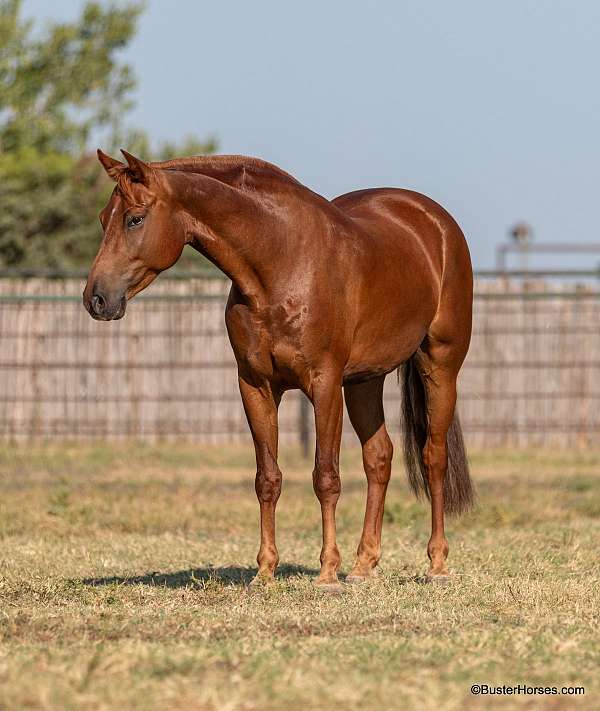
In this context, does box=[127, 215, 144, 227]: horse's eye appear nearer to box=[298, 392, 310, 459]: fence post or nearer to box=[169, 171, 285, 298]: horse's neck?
box=[169, 171, 285, 298]: horse's neck

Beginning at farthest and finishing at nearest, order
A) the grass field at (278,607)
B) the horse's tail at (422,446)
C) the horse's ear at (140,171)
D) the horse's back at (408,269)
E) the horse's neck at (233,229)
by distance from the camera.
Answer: the horse's tail at (422,446) → the horse's back at (408,269) → the horse's neck at (233,229) → the horse's ear at (140,171) → the grass field at (278,607)

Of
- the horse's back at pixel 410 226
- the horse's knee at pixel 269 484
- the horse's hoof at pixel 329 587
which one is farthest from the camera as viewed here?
the horse's back at pixel 410 226

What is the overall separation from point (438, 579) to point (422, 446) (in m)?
0.95

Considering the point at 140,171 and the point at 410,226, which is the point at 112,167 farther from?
the point at 410,226

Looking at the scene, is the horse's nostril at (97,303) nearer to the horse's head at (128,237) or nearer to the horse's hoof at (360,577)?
the horse's head at (128,237)

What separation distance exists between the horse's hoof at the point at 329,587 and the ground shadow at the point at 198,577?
0.52 m

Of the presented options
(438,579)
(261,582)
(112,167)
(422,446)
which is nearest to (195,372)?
(422,446)

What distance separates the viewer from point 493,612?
5.64 m

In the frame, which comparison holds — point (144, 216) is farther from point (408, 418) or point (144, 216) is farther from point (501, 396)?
point (501, 396)

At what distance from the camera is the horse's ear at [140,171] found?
5.70m

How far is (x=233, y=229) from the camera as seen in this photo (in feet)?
19.9

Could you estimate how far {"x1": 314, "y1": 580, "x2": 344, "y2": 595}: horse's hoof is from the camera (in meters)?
6.14

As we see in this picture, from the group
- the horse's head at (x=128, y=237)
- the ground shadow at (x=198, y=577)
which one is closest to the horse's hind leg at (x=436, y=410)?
the ground shadow at (x=198, y=577)

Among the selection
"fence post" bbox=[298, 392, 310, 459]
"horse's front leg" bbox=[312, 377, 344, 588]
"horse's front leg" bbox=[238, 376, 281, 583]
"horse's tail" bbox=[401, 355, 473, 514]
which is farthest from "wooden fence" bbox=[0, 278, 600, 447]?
"horse's front leg" bbox=[312, 377, 344, 588]
